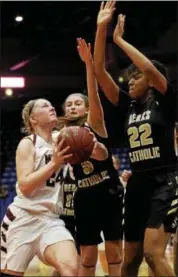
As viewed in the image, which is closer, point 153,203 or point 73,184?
point 153,203

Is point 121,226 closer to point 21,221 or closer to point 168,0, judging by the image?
point 21,221

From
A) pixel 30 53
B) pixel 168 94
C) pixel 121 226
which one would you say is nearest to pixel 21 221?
pixel 121 226

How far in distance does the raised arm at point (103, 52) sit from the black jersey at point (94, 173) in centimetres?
40

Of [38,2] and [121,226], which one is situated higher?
[38,2]

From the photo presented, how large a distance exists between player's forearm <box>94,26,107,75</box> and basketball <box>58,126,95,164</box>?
51cm

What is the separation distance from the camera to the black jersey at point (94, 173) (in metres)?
4.12

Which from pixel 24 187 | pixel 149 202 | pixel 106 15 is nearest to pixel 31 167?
pixel 24 187

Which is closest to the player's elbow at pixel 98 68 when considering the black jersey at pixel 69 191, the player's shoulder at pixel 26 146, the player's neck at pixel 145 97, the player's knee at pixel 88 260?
the player's neck at pixel 145 97

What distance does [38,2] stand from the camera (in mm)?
10734

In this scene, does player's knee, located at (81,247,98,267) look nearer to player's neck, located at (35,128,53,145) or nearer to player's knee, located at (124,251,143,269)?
player's knee, located at (124,251,143,269)

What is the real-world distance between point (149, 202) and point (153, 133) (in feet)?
1.60

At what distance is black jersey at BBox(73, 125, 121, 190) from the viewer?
4.12 metres

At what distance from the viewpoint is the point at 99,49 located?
12.3 ft

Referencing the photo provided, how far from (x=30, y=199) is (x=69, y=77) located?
1054 centimetres
